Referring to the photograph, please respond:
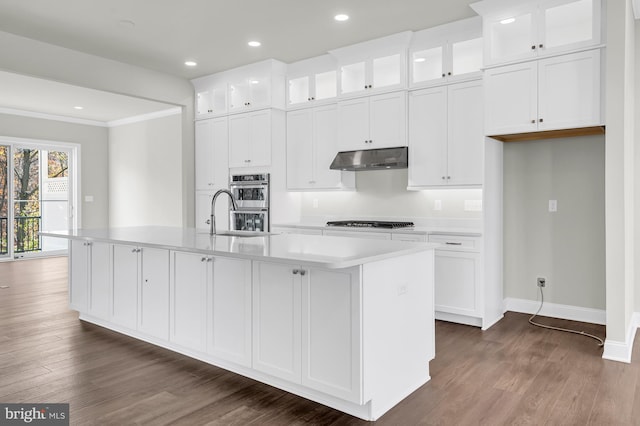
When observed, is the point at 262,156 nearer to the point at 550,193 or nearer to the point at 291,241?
the point at 291,241

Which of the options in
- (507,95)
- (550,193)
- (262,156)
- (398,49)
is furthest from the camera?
(262,156)

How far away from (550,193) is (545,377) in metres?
2.04

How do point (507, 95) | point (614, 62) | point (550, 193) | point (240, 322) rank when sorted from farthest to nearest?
point (550, 193)
point (507, 95)
point (614, 62)
point (240, 322)

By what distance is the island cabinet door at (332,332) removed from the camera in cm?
222

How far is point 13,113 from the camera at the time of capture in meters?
7.93

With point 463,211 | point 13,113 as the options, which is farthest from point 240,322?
point 13,113

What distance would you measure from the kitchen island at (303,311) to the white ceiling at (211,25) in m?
2.16

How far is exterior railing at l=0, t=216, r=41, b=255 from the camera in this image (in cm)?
796

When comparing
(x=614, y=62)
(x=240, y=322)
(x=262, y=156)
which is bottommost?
(x=240, y=322)

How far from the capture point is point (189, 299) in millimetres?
3055

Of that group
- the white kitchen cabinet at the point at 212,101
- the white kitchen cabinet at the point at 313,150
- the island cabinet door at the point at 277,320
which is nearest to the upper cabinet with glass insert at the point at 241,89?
the white kitchen cabinet at the point at 212,101

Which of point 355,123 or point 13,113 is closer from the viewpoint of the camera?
point 355,123

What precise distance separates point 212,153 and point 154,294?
3251mm

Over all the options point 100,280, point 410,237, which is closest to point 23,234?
point 100,280
